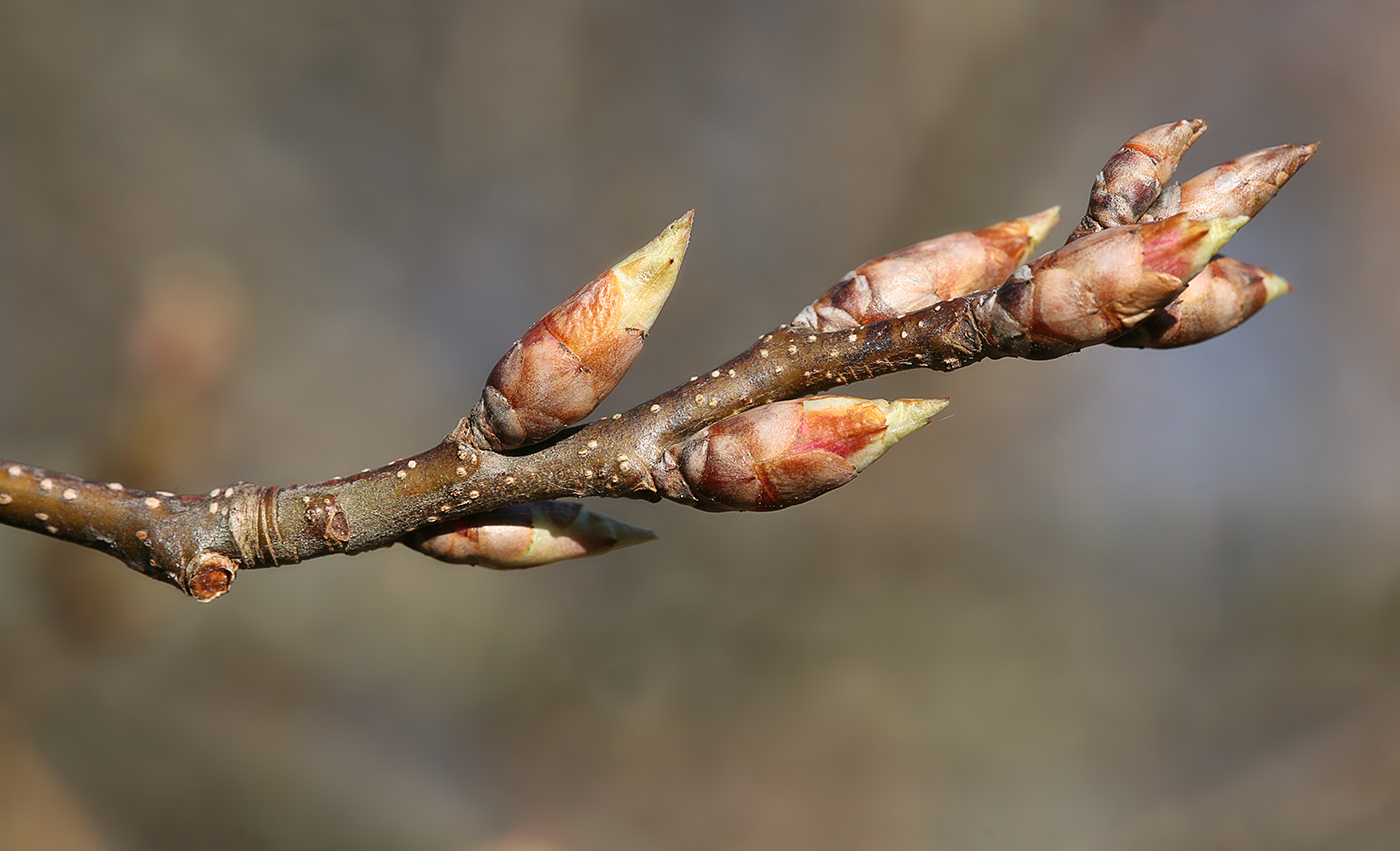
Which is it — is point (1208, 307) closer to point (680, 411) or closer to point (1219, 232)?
point (1219, 232)

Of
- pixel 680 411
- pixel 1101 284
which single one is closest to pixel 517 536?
pixel 680 411

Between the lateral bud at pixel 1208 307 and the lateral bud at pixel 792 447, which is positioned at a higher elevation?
the lateral bud at pixel 1208 307

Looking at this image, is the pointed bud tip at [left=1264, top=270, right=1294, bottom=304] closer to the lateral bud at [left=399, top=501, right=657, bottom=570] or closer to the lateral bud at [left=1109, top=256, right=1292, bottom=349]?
the lateral bud at [left=1109, top=256, right=1292, bottom=349]

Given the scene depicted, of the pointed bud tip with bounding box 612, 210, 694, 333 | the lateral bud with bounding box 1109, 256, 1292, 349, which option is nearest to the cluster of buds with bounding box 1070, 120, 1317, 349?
the lateral bud with bounding box 1109, 256, 1292, 349

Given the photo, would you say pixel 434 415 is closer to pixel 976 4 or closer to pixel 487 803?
pixel 487 803

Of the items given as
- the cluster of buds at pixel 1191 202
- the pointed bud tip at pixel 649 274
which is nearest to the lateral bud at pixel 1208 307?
the cluster of buds at pixel 1191 202

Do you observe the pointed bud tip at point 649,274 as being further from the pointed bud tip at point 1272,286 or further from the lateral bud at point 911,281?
the pointed bud tip at point 1272,286

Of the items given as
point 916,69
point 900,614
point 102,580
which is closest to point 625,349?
point 102,580

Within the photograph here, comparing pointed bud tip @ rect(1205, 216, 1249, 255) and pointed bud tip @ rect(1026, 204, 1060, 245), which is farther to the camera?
pointed bud tip @ rect(1026, 204, 1060, 245)
